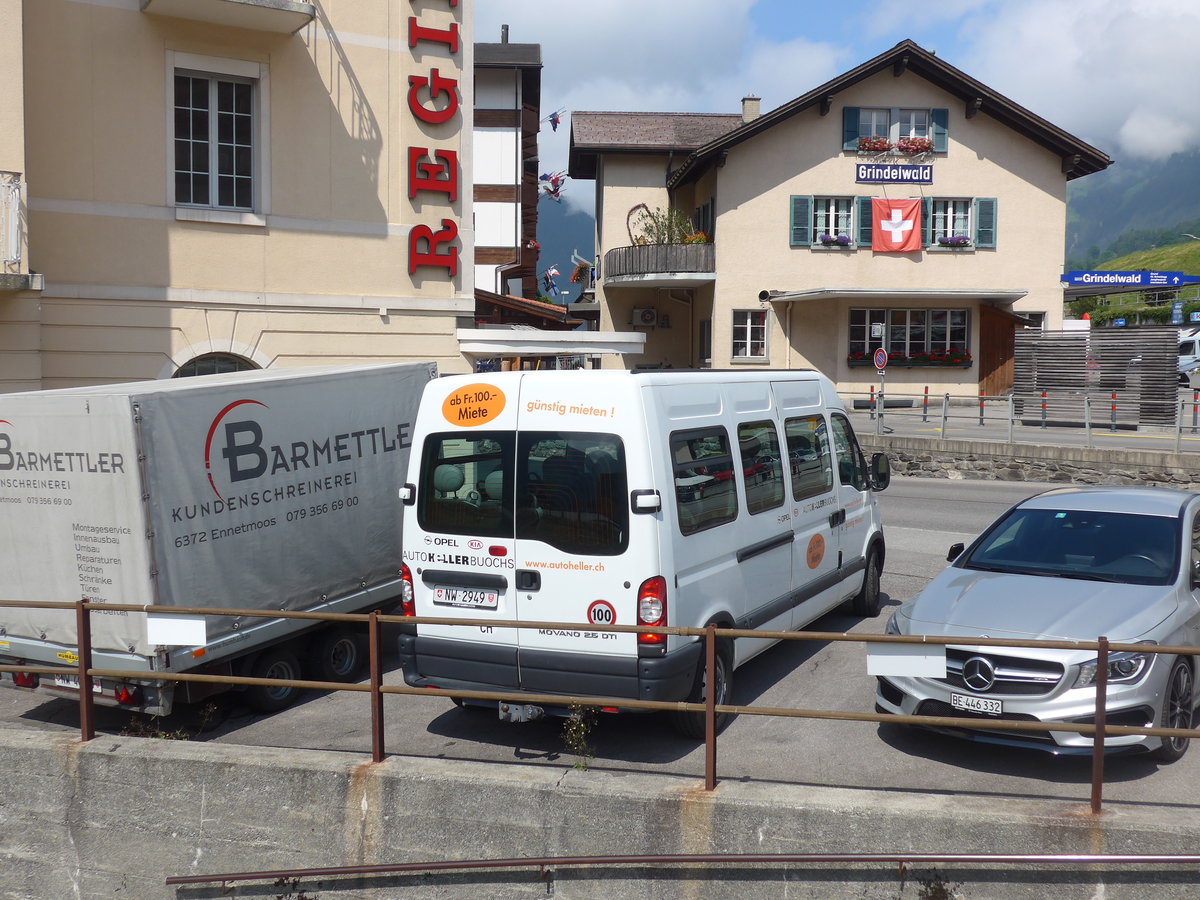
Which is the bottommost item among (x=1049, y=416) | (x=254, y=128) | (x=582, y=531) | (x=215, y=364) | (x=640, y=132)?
(x=1049, y=416)

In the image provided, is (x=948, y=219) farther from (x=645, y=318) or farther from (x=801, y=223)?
(x=645, y=318)

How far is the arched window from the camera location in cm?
1534

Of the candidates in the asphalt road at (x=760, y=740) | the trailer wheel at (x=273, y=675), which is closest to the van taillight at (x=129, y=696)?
the asphalt road at (x=760, y=740)

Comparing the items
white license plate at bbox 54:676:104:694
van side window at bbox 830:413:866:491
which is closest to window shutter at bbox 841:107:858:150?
van side window at bbox 830:413:866:491

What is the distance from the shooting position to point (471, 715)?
7742 millimetres

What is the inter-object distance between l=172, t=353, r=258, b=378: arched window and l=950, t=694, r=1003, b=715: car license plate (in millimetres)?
11778

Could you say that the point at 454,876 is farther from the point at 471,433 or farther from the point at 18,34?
the point at 18,34

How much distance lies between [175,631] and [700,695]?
316cm

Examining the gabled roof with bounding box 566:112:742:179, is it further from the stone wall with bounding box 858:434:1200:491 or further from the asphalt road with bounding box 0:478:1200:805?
the asphalt road with bounding box 0:478:1200:805

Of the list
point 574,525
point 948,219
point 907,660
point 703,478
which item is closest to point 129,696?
point 574,525

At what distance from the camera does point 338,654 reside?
9.05 meters

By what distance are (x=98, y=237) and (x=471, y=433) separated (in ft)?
31.7

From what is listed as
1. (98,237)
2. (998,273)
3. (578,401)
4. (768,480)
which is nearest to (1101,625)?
(768,480)

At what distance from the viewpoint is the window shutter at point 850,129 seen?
35.4 m
